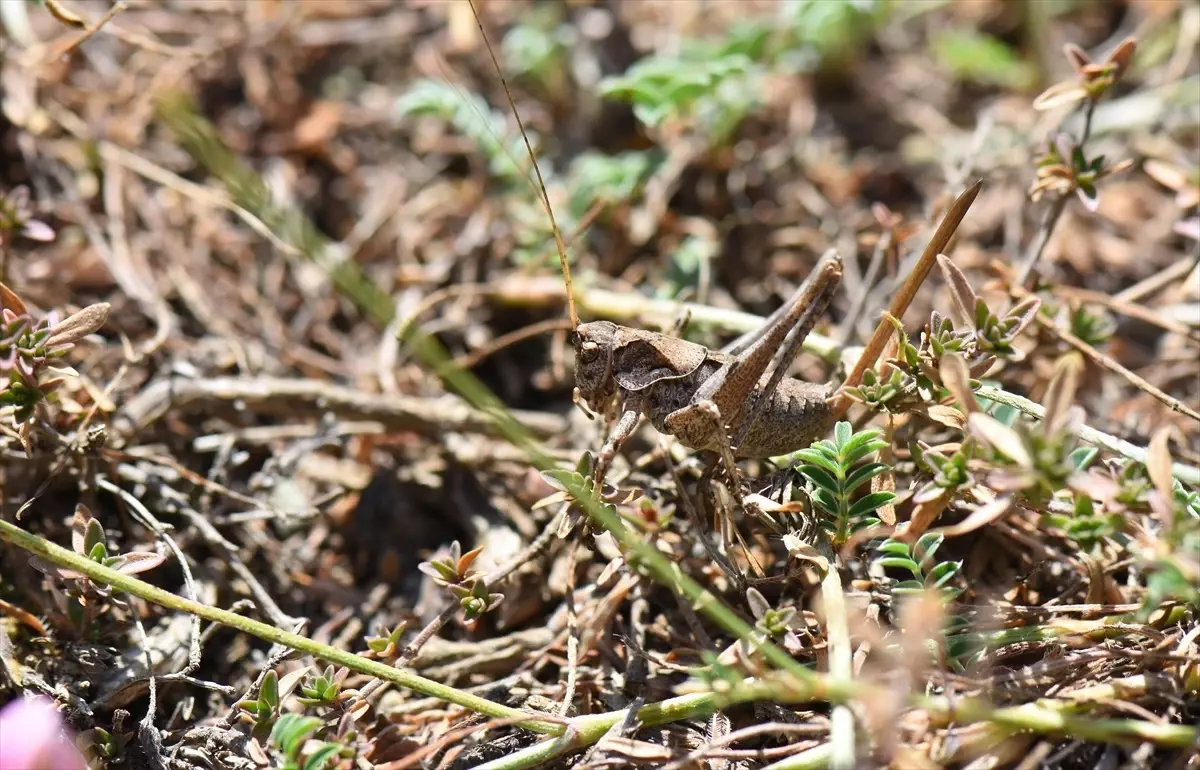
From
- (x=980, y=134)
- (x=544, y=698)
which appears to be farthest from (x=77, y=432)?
(x=980, y=134)

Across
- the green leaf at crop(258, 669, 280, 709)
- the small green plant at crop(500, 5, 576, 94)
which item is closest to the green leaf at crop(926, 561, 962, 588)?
the green leaf at crop(258, 669, 280, 709)

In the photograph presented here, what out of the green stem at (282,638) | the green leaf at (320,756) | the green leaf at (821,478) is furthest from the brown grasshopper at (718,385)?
the green leaf at (320,756)

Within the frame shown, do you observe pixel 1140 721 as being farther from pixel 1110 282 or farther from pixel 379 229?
pixel 379 229

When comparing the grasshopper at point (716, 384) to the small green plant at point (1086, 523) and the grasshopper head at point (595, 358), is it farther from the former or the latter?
the small green plant at point (1086, 523)

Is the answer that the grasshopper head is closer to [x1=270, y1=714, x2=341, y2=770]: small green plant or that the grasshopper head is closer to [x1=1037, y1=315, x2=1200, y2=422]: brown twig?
[x1=270, y1=714, x2=341, y2=770]: small green plant

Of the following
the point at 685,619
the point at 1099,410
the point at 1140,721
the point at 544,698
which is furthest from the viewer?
the point at 1099,410

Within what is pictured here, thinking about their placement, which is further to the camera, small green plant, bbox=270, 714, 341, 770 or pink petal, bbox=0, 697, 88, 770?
small green plant, bbox=270, 714, 341, 770

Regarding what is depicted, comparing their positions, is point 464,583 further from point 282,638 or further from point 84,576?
point 84,576
